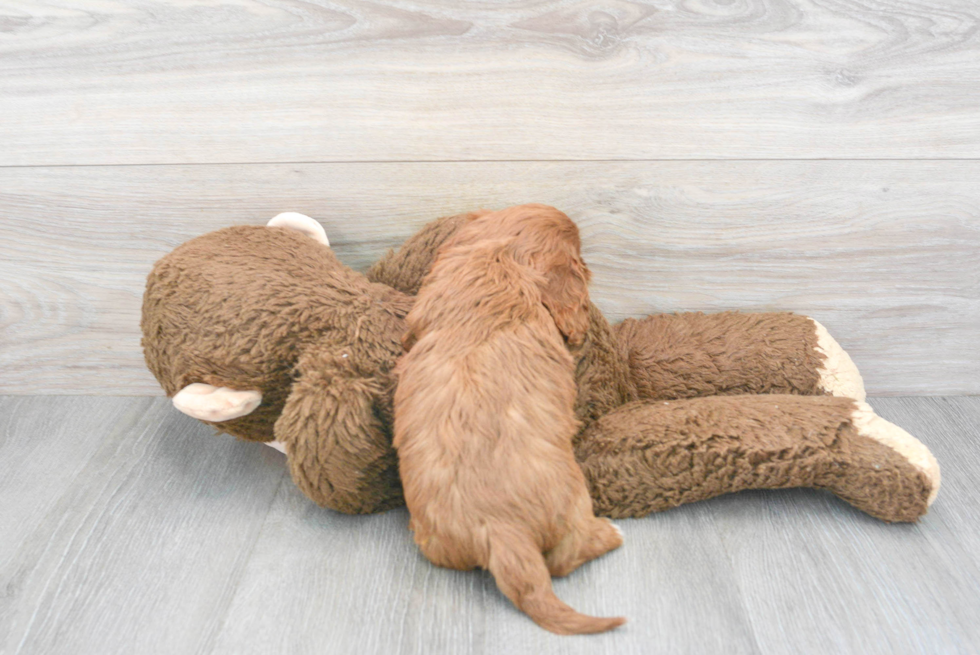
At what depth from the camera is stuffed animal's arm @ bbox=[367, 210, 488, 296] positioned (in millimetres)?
909

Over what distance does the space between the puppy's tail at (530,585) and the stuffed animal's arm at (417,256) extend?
367 millimetres

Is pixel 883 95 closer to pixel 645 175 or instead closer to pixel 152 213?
pixel 645 175

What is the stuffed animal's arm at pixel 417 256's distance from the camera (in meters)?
0.91

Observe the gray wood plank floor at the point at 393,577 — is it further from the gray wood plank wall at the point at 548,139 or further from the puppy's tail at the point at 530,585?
the gray wood plank wall at the point at 548,139

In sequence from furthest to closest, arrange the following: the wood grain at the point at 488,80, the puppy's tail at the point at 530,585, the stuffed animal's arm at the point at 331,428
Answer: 1. the wood grain at the point at 488,80
2. the stuffed animal's arm at the point at 331,428
3. the puppy's tail at the point at 530,585

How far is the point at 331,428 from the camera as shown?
790 mm

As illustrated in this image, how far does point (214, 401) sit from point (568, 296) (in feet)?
1.42

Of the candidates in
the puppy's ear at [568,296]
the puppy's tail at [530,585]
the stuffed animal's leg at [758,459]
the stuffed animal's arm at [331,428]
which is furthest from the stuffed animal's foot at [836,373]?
the stuffed animal's arm at [331,428]

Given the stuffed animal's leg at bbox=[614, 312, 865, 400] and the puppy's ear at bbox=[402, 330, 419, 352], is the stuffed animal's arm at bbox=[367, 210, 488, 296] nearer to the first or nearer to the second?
the puppy's ear at bbox=[402, 330, 419, 352]

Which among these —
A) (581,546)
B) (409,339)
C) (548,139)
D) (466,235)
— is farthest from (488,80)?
(581,546)

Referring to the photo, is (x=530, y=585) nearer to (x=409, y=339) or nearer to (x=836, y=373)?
(x=409, y=339)

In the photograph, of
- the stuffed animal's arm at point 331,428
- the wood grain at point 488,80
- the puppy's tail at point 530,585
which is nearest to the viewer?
the puppy's tail at point 530,585

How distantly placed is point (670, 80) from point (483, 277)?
40cm

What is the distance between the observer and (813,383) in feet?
3.20
